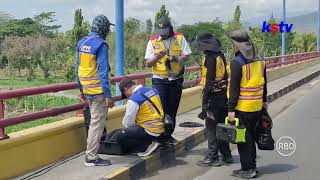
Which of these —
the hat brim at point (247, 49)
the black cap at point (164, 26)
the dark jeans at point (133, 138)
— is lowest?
the dark jeans at point (133, 138)

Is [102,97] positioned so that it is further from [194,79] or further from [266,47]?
[266,47]

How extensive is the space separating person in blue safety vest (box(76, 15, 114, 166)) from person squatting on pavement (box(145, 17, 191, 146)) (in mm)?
1053

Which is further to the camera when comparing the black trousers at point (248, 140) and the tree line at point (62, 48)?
the tree line at point (62, 48)

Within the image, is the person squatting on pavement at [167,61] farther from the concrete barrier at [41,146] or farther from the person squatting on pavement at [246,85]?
the person squatting on pavement at [246,85]

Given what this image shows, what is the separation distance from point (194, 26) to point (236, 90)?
6348 centimetres

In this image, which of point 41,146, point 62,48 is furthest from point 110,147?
point 62,48

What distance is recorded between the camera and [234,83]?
596cm

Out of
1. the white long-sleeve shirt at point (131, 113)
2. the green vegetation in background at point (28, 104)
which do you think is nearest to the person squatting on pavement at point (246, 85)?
the white long-sleeve shirt at point (131, 113)

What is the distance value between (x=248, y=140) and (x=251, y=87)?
0.63 meters

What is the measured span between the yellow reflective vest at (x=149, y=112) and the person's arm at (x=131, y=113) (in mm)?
64

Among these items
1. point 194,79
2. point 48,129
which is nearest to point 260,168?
point 48,129

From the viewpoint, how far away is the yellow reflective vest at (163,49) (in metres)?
7.08

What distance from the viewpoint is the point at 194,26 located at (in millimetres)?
68812
